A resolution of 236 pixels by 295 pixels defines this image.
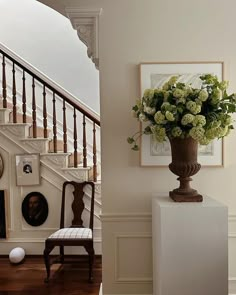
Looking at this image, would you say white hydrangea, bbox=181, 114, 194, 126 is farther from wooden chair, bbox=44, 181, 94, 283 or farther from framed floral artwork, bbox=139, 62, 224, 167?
wooden chair, bbox=44, 181, 94, 283

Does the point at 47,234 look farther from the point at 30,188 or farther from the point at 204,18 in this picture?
the point at 204,18

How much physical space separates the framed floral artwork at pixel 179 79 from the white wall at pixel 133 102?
0.19 feet

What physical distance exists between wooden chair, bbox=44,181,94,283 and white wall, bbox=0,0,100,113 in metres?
1.67

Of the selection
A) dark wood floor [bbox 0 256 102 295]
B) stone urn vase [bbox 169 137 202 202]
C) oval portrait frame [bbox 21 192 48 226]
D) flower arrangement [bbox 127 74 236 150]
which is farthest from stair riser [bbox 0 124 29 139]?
stone urn vase [bbox 169 137 202 202]

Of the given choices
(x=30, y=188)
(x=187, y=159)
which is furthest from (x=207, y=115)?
(x=30, y=188)

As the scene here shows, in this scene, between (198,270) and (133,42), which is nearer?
(198,270)

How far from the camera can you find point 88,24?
104 inches

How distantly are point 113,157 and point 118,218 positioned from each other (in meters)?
0.53

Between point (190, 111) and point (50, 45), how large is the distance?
370 centimetres

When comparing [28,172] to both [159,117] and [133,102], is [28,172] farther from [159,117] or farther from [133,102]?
[159,117]

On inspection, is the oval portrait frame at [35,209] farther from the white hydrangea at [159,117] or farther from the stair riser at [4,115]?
the white hydrangea at [159,117]

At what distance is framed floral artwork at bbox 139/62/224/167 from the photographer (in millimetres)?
2621

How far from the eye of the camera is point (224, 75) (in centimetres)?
263

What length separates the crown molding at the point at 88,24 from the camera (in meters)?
2.61
